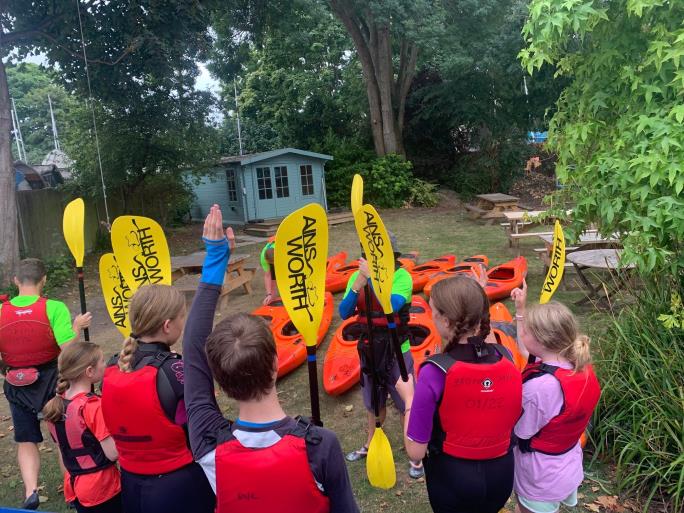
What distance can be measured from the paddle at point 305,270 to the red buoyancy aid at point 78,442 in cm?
105

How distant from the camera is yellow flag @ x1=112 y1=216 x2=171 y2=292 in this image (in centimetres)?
297

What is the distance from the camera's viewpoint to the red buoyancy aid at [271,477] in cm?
143

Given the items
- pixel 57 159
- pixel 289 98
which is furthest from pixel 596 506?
pixel 57 159

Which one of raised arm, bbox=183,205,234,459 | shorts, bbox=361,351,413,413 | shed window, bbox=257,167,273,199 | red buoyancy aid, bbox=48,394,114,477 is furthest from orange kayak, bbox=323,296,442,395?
shed window, bbox=257,167,273,199

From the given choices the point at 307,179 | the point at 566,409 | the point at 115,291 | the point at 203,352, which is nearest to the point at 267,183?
the point at 307,179

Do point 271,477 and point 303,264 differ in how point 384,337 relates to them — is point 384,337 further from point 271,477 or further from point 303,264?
point 271,477

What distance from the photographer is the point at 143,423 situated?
1.92 meters

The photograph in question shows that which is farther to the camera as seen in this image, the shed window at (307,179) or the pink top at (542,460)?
the shed window at (307,179)

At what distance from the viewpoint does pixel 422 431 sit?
6.17 ft

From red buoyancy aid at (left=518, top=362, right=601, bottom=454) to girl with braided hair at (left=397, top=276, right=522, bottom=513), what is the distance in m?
0.32

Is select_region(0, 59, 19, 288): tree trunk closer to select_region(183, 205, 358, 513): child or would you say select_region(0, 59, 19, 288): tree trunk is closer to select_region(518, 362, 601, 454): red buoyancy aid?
select_region(183, 205, 358, 513): child

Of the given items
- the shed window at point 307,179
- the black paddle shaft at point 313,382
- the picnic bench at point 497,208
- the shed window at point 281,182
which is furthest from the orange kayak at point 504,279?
the shed window at point 307,179

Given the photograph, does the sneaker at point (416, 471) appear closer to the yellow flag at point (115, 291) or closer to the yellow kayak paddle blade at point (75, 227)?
the yellow flag at point (115, 291)

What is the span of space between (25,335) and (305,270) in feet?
6.80
